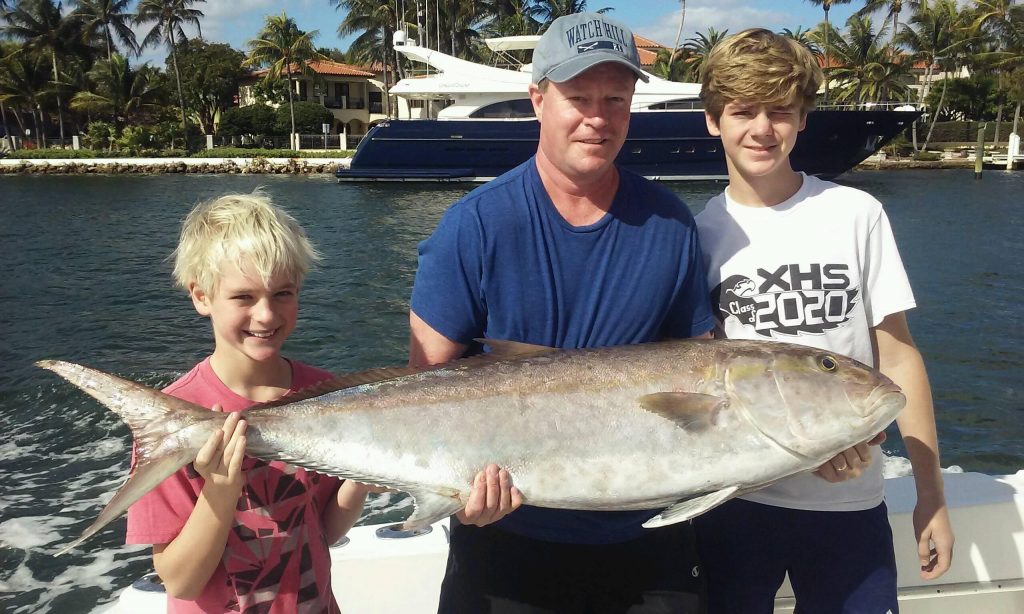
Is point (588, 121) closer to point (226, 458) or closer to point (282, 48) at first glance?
point (226, 458)

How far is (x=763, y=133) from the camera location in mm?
2695

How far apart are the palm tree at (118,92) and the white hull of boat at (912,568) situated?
6673cm

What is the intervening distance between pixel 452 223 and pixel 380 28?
6971cm

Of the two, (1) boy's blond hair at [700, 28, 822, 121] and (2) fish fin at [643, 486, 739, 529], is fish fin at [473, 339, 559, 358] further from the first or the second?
(1) boy's blond hair at [700, 28, 822, 121]

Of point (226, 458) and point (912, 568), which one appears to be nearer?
point (226, 458)

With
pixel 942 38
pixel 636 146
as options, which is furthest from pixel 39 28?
pixel 942 38

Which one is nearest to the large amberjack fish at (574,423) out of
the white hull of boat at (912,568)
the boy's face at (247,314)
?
the boy's face at (247,314)

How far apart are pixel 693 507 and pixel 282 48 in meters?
66.4

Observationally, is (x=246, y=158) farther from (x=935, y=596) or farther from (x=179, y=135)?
(x=935, y=596)

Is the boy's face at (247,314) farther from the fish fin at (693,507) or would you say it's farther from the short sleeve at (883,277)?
the short sleeve at (883,277)

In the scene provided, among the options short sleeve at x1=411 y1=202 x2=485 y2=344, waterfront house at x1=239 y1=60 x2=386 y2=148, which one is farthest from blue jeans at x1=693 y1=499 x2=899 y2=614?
waterfront house at x1=239 y1=60 x2=386 y2=148

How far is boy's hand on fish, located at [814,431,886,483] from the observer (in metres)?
2.42

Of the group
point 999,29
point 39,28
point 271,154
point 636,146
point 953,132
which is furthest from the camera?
point 39,28

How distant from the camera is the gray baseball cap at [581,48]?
7.76ft
